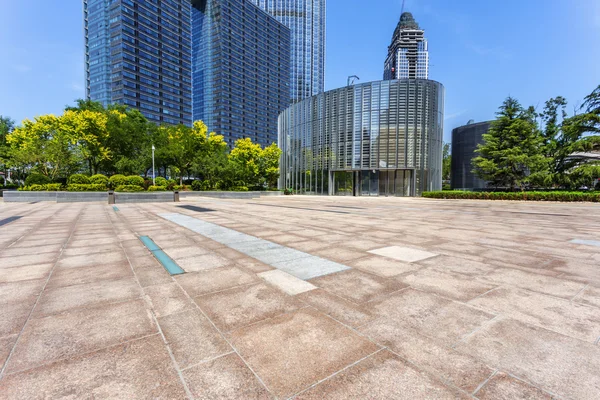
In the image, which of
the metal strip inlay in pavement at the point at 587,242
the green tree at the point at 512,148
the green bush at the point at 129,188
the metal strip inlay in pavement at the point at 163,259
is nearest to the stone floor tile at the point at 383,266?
the metal strip inlay in pavement at the point at 163,259

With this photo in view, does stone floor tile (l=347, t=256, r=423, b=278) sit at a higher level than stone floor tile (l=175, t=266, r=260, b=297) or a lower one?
higher

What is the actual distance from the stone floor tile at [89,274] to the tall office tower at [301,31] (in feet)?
613

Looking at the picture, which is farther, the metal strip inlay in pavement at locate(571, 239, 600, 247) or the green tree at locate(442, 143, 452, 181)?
the green tree at locate(442, 143, 452, 181)

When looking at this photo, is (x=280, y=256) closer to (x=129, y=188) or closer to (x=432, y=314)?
(x=432, y=314)

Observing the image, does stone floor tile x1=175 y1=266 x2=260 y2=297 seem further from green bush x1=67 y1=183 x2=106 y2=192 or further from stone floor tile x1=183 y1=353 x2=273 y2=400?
green bush x1=67 y1=183 x2=106 y2=192

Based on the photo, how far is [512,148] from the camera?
3198 cm

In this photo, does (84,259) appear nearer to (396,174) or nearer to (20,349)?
(20,349)

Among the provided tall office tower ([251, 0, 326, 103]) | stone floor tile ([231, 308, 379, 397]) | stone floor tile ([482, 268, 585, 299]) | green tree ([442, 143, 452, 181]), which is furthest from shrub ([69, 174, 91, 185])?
tall office tower ([251, 0, 326, 103])

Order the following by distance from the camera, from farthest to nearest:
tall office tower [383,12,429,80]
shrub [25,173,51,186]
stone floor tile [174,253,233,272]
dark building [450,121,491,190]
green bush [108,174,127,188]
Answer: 1. tall office tower [383,12,429,80]
2. dark building [450,121,491,190]
3. green bush [108,174,127,188]
4. shrub [25,173,51,186]
5. stone floor tile [174,253,233,272]

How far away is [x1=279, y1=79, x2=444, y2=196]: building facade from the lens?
3872cm

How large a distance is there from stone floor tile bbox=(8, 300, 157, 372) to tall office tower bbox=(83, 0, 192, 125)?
117448mm

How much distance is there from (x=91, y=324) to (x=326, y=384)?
2.49 metres

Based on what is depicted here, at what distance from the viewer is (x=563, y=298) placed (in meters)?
3.28

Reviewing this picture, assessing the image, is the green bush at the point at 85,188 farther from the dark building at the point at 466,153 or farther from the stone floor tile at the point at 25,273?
the dark building at the point at 466,153
